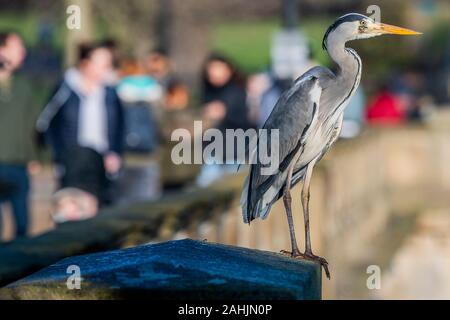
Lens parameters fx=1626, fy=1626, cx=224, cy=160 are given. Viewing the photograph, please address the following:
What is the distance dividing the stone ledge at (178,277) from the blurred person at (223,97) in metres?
9.70

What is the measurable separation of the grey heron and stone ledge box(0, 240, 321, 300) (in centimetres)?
11

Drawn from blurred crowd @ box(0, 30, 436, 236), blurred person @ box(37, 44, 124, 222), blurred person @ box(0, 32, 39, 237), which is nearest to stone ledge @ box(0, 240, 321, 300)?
blurred crowd @ box(0, 30, 436, 236)

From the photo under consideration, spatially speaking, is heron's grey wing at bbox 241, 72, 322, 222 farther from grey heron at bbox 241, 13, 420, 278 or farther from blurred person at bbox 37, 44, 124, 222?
blurred person at bbox 37, 44, 124, 222

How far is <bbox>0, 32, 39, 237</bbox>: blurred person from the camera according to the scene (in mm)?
11992

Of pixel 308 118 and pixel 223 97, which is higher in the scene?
pixel 223 97

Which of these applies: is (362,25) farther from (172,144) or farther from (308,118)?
(172,144)

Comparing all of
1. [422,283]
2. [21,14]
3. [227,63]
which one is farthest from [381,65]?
[227,63]

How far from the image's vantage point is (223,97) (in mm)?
14695

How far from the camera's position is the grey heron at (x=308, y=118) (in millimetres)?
3939

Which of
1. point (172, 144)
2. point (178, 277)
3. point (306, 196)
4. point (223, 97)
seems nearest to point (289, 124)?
point (306, 196)

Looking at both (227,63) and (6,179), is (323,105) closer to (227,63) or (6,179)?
(6,179)

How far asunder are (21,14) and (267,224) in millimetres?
30084

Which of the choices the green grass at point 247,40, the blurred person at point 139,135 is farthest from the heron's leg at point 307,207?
the green grass at point 247,40

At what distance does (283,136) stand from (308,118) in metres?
0.09
